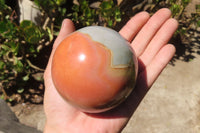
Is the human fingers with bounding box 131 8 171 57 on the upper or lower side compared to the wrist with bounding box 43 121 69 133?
upper

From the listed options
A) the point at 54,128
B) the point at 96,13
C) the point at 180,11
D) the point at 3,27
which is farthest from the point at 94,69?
the point at 180,11

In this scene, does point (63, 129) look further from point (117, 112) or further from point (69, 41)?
point (69, 41)

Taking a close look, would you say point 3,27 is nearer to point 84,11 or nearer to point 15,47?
point 15,47

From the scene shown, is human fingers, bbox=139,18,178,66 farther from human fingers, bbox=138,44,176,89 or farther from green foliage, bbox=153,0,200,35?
green foliage, bbox=153,0,200,35

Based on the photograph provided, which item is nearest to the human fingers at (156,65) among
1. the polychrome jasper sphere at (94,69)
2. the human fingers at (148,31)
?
the human fingers at (148,31)

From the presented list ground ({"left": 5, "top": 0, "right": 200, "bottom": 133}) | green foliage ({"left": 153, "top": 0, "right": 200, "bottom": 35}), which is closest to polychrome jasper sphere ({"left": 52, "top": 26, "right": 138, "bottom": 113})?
ground ({"left": 5, "top": 0, "right": 200, "bottom": 133})

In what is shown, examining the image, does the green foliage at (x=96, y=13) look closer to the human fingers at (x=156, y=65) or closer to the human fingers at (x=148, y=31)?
the human fingers at (x=148, y=31)
